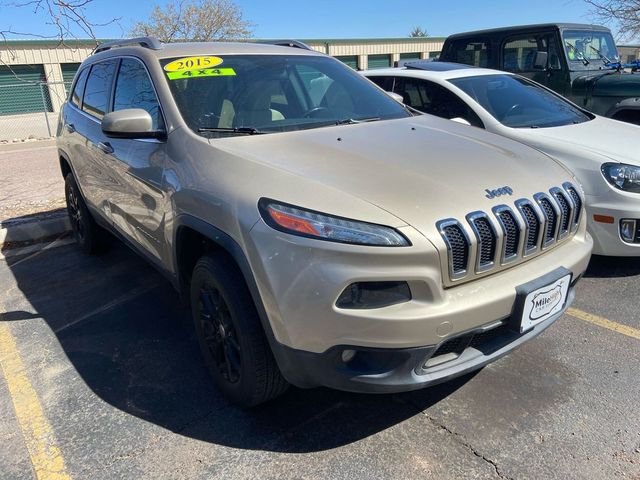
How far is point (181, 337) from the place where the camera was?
3600mm

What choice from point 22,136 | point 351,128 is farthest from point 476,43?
point 22,136

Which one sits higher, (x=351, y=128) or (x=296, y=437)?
(x=351, y=128)

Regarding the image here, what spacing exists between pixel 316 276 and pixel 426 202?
573 millimetres

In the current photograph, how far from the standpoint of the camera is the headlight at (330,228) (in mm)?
2082

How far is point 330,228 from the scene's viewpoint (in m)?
2.12

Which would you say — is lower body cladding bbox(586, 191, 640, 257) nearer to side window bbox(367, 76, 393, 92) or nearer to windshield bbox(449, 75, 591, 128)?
windshield bbox(449, 75, 591, 128)

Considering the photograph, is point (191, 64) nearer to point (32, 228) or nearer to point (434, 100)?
point (434, 100)

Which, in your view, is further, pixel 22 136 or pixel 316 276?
pixel 22 136

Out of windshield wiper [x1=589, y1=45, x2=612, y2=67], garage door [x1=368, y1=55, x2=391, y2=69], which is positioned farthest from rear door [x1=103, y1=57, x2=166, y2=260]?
garage door [x1=368, y1=55, x2=391, y2=69]

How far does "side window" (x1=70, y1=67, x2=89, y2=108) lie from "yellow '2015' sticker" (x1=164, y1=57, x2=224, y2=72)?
6.48 feet

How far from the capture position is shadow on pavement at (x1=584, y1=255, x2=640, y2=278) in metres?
4.32

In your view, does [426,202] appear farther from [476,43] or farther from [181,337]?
[476,43]

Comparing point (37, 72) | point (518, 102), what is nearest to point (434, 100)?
point (518, 102)

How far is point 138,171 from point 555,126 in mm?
3754
